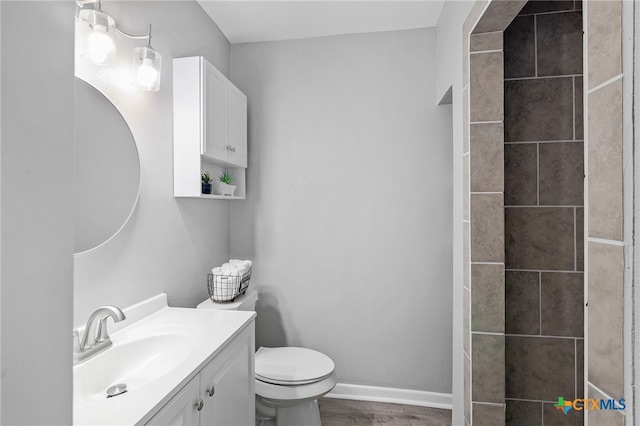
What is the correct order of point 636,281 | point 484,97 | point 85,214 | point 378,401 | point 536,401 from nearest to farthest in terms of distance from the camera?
point 636,281 → point 85,214 → point 484,97 → point 536,401 → point 378,401

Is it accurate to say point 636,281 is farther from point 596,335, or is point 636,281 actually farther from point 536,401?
point 536,401

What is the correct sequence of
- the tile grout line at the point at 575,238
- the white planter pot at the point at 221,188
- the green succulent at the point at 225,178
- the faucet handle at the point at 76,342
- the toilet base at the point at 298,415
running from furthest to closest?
the green succulent at the point at 225,178
the white planter pot at the point at 221,188
the toilet base at the point at 298,415
the tile grout line at the point at 575,238
the faucet handle at the point at 76,342

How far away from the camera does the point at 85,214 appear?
1232mm

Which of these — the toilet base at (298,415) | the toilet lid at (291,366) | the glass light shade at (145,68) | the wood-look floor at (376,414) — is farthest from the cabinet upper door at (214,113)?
the wood-look floor at (376,414)

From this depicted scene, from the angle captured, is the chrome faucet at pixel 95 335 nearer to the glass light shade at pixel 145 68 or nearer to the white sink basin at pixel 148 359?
the white sink basin at pixel 148 359

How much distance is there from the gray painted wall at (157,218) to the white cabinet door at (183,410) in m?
0.49

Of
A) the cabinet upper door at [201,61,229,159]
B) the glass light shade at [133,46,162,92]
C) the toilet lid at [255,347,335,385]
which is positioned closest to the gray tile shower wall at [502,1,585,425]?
the toilet lid at [255,347,335,385]

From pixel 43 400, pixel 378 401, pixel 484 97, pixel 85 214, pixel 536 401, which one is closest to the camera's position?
pixel 43 400

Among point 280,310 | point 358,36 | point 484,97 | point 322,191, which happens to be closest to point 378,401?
point 280,310

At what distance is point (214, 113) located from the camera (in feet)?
6.11

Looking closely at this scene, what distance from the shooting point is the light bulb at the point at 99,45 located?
3.80 feet

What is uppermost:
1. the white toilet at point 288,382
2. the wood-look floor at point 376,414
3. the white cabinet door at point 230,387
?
the white cabinet door at point 230,387

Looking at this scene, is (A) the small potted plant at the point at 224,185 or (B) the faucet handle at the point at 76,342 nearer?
(B) the faucet handle at the point at 76,342

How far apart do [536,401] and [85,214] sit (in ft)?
7.06
